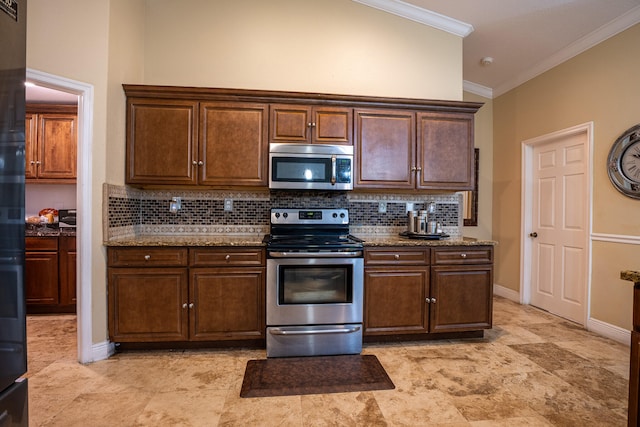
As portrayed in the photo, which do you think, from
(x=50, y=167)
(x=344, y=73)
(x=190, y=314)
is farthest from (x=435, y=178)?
(x=50, y=167)

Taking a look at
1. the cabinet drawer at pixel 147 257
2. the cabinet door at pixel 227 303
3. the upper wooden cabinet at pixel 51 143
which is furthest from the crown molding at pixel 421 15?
the upper wooden cabinet at pixel 51 143

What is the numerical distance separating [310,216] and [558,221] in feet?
9.47

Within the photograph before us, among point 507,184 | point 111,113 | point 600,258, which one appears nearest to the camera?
point 111,113

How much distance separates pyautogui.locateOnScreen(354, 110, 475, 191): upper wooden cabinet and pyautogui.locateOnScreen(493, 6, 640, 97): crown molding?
1.45 metres

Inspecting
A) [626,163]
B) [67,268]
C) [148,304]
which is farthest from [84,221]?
[626,163]

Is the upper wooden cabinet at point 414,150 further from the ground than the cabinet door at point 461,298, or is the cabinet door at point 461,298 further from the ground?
the upper wooden cabinet at point 414,150

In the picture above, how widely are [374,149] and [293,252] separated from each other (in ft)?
4.04

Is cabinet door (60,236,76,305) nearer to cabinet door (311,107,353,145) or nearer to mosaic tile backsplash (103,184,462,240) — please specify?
mosaic tile backsplash (103,184,462,240)

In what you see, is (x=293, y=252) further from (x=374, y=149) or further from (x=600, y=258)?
(x=600, y=258)

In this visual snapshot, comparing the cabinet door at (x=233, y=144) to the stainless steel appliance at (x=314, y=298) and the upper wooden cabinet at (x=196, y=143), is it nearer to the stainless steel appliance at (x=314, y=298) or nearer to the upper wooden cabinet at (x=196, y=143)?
the upper wooden cabinet at (x=196, y=143)

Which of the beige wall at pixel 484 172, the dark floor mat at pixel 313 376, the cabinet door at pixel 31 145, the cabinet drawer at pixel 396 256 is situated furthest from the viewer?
the beige wall at pixel 484 172

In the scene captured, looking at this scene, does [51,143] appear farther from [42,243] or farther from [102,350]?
[102,350]

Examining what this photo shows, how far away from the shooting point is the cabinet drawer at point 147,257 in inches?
92.4

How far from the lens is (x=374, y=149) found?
2.81 metres
